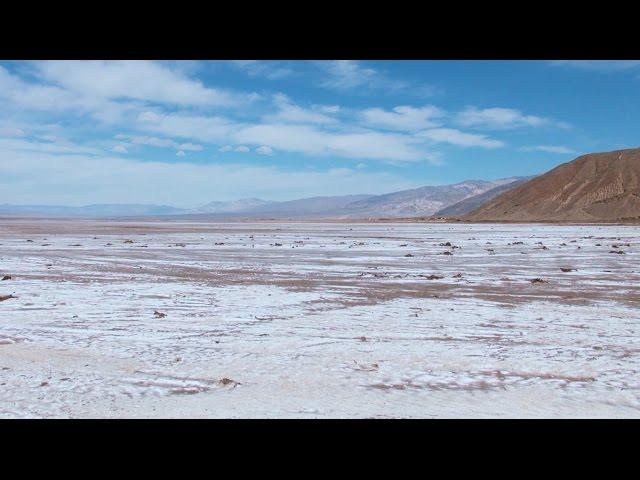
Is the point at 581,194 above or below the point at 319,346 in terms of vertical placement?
above

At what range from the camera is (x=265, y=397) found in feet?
18.4

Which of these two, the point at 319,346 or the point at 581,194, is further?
the point at 581,194

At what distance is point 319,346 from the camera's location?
780cm

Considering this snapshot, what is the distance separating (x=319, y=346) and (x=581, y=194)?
Result: 400ft

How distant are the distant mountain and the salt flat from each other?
3923 inches

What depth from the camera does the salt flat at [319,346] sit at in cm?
545

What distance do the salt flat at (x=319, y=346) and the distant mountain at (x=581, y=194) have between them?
99.6 metres

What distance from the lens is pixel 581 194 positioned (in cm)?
11775

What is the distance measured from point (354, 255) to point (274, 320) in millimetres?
14873
